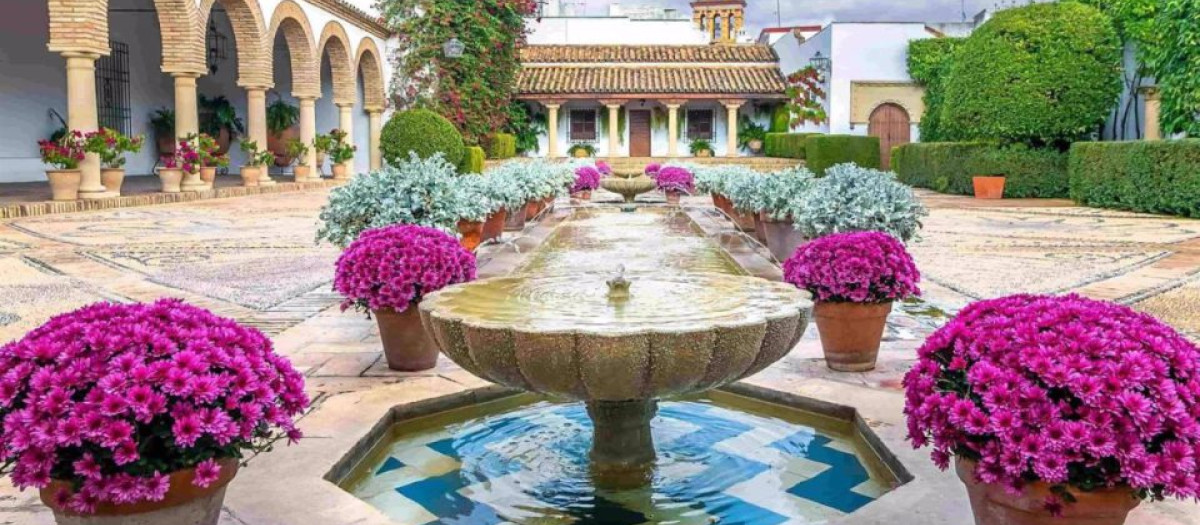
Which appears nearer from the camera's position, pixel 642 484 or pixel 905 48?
pixel 642 484

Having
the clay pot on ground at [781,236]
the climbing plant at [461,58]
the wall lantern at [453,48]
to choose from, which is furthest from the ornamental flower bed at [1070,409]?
the climbing plant at [461,58]

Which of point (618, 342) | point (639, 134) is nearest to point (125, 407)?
point (618, 342)

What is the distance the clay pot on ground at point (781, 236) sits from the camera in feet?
25.1

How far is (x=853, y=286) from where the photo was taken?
4012 mm

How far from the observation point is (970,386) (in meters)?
2.09

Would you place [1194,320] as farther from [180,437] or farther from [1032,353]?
[180,437]

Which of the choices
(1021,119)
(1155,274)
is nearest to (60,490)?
(1155,274)

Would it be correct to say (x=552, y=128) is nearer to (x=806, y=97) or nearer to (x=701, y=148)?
(x=701, y=148)

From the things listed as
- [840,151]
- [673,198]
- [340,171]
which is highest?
[840,151]

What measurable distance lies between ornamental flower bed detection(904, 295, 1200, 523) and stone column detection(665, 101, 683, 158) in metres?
28.7

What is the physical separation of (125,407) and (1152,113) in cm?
1778

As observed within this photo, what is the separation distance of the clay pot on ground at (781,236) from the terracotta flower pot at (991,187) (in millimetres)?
Result: 11203

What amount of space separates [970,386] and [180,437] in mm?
1656

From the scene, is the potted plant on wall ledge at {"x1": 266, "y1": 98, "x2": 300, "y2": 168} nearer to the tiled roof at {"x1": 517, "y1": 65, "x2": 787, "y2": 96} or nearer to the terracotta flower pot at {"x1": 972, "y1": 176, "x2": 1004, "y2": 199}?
the tiled roof at {"x1": 517, "y1": 65, "x2": 787, "y2": 96}
